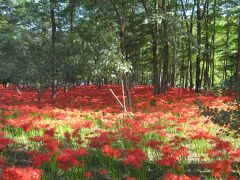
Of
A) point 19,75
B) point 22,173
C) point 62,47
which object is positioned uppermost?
point 62,47

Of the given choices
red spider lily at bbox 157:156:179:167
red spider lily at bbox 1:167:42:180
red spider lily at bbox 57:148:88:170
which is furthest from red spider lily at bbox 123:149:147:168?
red spider lily at bbox 1:167:42:180

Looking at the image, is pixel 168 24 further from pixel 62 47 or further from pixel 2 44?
pixel 2 44

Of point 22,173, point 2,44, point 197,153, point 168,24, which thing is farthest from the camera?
A: point 2,44

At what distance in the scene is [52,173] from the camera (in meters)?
6.68

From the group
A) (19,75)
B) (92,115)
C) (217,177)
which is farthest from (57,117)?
(19,75)

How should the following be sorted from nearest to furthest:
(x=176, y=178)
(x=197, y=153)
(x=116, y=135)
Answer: (x=176, y=178)
(x=197, y=153)
(x=116, y=135)

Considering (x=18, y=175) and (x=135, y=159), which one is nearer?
(x=18, y=175)

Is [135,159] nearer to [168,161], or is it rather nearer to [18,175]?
[168,161]

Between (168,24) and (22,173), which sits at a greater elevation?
(168,24)

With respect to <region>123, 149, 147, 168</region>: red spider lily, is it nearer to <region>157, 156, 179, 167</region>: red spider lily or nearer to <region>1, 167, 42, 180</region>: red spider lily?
<region>157, 156, 179, 167</region>: red spider lily

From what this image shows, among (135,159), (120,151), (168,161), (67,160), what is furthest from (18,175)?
(168,161)

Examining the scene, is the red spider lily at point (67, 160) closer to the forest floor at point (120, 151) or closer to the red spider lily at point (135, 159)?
the forest floor at point (120, 151)

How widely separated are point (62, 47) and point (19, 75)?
3.47 meters

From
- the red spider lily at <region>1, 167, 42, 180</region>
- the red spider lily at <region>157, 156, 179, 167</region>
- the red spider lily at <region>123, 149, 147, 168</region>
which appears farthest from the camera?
the red spider lily at <region>157, 156, 179, 167</region>
